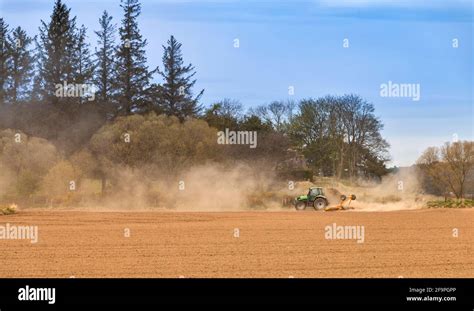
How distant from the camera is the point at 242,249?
2194 cm

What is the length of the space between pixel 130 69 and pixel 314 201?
1592 inches

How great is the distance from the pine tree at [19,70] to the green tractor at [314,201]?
48.3 meters

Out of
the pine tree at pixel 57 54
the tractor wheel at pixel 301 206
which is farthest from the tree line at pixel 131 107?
the tractor wheel at pixel 301 206

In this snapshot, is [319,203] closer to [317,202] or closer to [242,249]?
[317,202]

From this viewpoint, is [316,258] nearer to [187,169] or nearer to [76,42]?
[187,169]

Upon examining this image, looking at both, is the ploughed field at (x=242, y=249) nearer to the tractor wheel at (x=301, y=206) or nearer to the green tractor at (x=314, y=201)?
the green tractor at (x=314, y=201)

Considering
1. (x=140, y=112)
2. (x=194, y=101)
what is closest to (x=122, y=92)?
(x=140, y=112)

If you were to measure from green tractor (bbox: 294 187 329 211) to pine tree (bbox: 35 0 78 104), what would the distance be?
40595mm

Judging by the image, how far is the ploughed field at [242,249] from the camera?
17531 millimetres

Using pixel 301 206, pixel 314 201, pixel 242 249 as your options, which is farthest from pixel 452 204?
pixel 242 249

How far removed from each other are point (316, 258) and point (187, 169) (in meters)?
40.7

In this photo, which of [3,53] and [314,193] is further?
[3,53]
